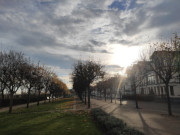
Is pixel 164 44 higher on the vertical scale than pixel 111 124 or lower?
higher

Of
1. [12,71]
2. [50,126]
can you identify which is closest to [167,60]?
[50,126]

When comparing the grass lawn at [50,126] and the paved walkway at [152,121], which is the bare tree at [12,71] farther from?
the paved walkway at [152,121]

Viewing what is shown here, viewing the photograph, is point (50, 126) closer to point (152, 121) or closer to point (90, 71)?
point (152, 121)

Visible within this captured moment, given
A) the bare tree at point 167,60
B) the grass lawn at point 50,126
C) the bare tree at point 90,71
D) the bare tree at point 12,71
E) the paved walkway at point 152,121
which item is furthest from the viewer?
the bare tree at point 90,71

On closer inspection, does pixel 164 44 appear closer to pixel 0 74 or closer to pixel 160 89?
pixel 0 74

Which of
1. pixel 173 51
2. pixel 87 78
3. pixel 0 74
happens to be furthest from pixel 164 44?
pixel 0 74

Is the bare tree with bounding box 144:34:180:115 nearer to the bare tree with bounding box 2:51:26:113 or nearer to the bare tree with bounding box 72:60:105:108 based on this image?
the bare tree with bounding box 72:60:105:108

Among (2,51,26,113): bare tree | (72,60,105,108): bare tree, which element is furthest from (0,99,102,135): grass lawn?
(72,60,105,108): bare tree

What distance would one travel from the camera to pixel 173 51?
1323cm

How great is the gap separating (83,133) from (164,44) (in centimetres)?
1213

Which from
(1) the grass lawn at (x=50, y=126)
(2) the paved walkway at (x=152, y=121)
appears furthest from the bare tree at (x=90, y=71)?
(1) the grass lawn at (x=50, y=126)

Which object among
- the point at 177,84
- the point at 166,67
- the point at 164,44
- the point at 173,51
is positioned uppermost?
the point at 164,44

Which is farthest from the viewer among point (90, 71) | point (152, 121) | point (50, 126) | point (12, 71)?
point (90, 71)

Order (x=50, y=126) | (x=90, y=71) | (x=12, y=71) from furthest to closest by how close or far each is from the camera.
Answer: (x=90, y=71) → (x=12, y=71) → (x=50, y=126)
